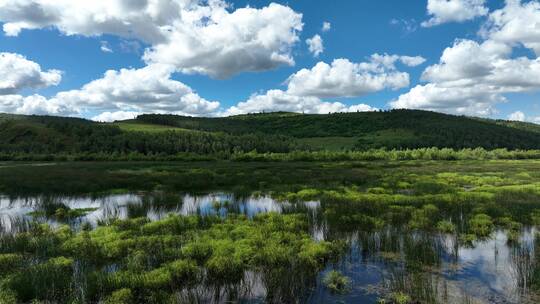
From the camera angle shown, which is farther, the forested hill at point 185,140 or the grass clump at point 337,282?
the forested hill at point 185,140

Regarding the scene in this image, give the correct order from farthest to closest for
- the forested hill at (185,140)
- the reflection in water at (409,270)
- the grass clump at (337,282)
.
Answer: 1. the forested hill at (185,140)
2. the grass clump at (337,282)
3. the reflection in water at (409,270)

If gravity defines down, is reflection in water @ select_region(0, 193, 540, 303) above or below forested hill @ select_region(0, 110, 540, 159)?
below

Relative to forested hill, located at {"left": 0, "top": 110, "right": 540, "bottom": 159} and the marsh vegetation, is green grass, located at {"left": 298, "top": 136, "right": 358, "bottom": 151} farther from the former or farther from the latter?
the marsh vegetation

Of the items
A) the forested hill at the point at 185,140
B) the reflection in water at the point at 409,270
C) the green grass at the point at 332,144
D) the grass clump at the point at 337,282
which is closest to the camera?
the reflection in water at the point at 409,270

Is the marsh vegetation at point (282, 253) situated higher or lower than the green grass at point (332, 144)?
lower

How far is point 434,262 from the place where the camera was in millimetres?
13656

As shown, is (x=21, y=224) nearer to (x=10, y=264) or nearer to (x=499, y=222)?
(x=10, y=264)

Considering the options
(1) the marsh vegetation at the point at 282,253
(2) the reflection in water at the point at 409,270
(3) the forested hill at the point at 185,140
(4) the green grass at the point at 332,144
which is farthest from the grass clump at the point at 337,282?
(4) the green grass at the point at 332,144

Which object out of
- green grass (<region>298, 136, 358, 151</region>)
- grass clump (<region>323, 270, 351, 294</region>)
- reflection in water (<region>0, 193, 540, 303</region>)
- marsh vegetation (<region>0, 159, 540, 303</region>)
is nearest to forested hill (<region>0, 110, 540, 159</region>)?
green grass (<region>298, 136, 358, 151</region>)

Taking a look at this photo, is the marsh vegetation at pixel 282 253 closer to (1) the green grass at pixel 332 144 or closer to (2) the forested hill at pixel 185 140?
(2) the forested hill at pixel 185 140

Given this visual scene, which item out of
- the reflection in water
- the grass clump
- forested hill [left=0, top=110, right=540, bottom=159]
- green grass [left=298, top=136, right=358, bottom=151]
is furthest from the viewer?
green grass [left=298, top=136, right=358, bottom=151]

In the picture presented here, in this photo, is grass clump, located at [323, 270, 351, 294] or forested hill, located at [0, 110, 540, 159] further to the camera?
forested hill, located at [0, 110, 540, 159]

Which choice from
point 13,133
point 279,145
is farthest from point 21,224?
point 13,133

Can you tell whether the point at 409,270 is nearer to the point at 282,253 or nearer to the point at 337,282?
the point at 337,282
